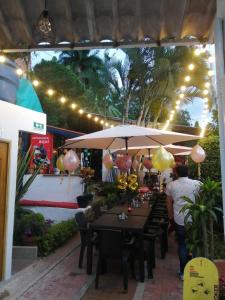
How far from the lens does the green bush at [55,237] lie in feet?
21.1

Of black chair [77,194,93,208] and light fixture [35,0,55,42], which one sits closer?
light fixture [35,0,55,42]

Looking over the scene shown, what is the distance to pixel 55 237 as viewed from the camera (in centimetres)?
702

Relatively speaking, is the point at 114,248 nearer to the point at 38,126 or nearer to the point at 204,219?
the point at 204,219

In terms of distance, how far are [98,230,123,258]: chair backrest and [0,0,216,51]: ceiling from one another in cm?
302

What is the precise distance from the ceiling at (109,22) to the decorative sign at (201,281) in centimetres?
216

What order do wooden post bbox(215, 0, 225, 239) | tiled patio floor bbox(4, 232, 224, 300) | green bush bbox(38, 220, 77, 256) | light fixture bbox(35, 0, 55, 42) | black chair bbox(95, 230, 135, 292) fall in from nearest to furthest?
1. wooden post bbox(215, 0, 225, 239)
2. light fixture bbox(35, 0, 55, 42)
3. tiled patio floor bbox(4, 232, 224, 300)
4. black chair bbox(95, 230, 135, 292)
5. green bush bbox(38, 220, 77, 256)

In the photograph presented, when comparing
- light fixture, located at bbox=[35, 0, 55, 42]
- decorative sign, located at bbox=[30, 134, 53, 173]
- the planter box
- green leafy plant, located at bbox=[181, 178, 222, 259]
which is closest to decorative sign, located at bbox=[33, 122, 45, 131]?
the planter box

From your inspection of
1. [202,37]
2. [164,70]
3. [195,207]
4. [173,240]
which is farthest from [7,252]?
[164,70]

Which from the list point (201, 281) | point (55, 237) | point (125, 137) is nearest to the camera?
point (201, 281)

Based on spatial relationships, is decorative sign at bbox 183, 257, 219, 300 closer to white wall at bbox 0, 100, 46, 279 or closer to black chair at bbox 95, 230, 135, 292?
black chair at bbox 95, 230, 135, 292

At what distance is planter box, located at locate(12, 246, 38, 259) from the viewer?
20.3 ft

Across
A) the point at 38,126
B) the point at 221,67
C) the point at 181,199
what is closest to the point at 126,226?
the point at 181,199

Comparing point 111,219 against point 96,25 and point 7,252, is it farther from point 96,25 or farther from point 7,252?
point 96,25

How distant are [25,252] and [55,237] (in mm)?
918
